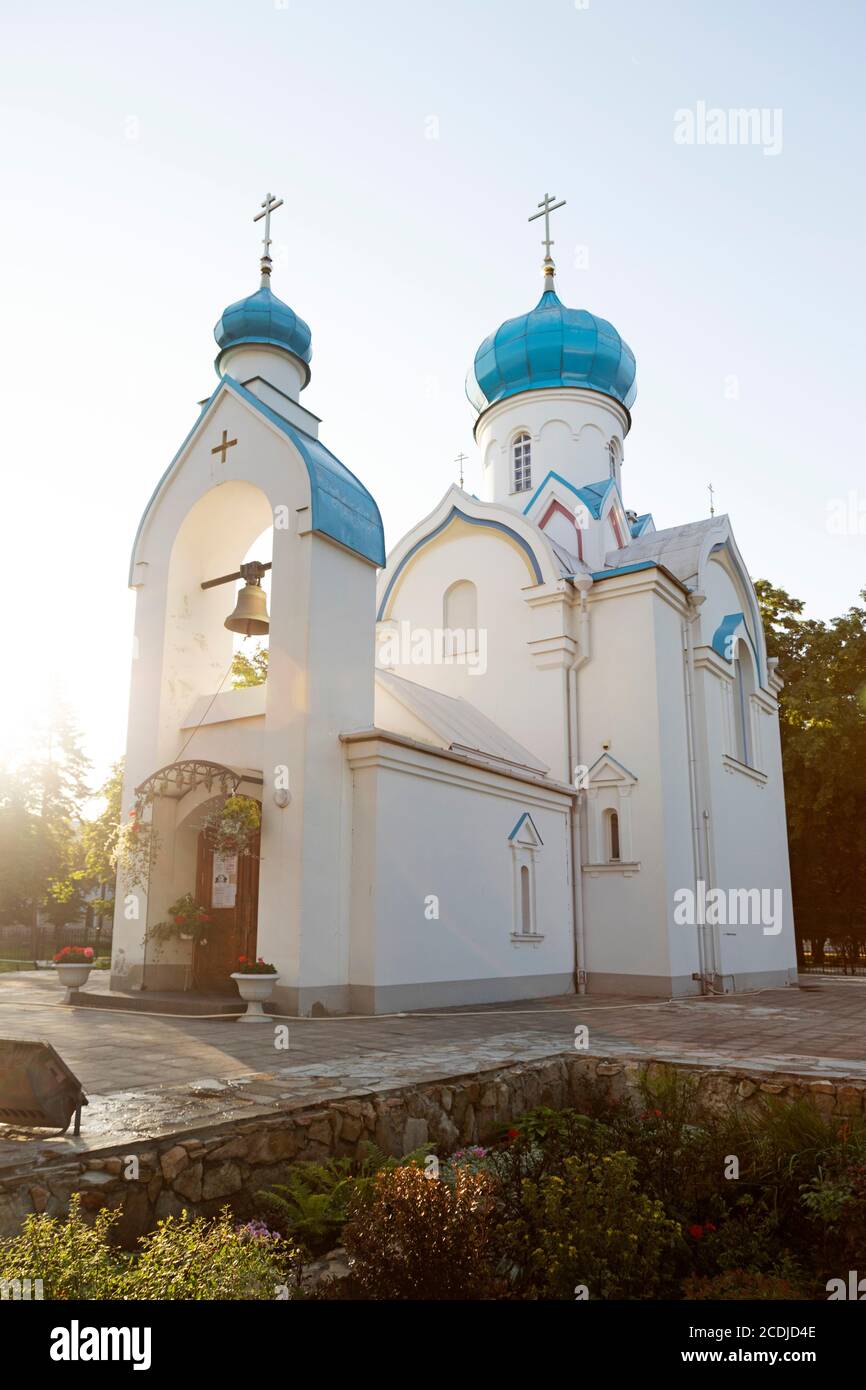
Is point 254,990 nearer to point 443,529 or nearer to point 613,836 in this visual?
point 613,836

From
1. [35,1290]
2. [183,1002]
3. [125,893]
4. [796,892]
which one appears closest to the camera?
[35,1290]

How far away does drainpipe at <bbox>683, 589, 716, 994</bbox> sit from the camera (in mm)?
14484

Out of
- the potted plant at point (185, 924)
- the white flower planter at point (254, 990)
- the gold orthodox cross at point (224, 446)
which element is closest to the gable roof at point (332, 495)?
the gold orthodox cross at point (224, 446)

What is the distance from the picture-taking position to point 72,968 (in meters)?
10.1

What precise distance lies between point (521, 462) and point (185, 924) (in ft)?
41.4

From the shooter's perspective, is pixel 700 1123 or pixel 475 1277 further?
pixel 700 1123

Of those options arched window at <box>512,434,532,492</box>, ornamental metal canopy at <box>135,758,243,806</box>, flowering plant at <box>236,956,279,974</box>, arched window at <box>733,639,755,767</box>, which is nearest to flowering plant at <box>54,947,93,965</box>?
ornamental metal canopy at <box>135,758,243,806</box>

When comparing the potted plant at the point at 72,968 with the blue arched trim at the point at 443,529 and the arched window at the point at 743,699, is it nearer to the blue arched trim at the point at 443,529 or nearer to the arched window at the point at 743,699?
the blue arched trim at the point at 443,529

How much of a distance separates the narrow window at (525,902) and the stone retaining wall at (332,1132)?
6.09 m

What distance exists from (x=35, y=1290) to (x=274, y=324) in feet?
37.9

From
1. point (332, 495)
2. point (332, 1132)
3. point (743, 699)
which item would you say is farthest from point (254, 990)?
point (743, 699)

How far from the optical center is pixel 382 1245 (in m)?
3.29
